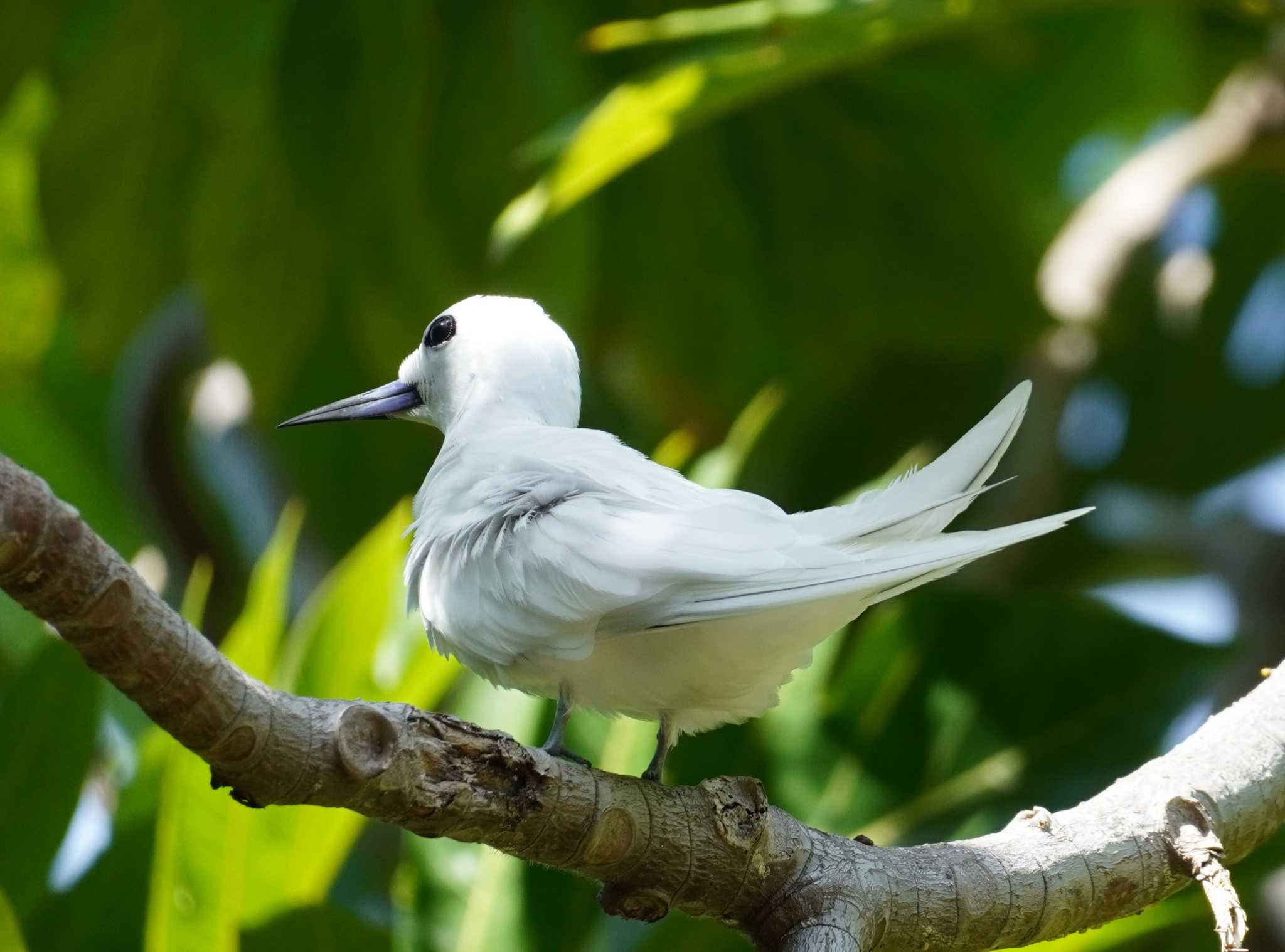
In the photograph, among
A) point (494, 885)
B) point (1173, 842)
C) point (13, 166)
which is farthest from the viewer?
point (13, 166)

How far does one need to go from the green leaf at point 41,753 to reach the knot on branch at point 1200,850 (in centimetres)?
269

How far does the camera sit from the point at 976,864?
2215mm

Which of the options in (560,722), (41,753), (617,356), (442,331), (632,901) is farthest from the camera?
(617,356)

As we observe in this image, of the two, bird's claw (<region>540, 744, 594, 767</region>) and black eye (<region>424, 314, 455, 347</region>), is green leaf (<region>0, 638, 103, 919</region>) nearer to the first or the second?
black eye (<region>424, 314, 455, 347</region>)

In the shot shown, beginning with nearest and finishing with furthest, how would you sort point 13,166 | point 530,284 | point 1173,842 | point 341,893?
point 1173,842 < point 530,284 < point 341,893 < point 13,166

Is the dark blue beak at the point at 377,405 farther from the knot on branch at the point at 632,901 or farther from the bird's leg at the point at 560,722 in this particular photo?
the knot on branch at the point at 632,901

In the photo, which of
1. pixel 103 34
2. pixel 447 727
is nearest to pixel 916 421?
pixel 103 34

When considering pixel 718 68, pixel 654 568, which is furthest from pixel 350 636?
pixel 654 568

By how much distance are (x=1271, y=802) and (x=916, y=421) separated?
4.64 m

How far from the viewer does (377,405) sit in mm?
3273

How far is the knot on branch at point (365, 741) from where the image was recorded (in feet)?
5.72

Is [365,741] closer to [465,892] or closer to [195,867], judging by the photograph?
[195,867]

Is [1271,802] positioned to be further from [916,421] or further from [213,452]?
[213,452]

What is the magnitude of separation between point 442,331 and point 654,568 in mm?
1189
